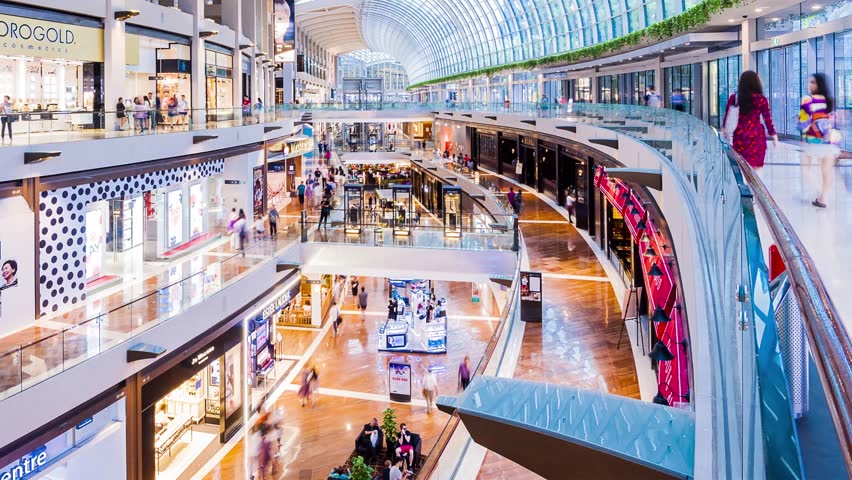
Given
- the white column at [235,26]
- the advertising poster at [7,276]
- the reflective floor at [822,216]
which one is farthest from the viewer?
the white column at [235,26]

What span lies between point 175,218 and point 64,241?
6243mm

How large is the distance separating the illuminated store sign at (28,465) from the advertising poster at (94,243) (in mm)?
6474

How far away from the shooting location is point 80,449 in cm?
1056

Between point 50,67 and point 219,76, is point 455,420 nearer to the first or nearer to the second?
point 50,67

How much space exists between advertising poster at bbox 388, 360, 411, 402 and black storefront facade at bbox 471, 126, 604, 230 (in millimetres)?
7425

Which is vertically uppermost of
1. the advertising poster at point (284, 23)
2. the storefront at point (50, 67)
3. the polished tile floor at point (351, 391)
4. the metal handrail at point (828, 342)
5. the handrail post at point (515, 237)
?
the advertising poster at point (284, 23)

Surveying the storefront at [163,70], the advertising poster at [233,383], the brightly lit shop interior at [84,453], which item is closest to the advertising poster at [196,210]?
the storefront at [163,70]

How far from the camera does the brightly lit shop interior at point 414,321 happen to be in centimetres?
2055

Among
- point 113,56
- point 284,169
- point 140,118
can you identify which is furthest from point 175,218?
point 284,169

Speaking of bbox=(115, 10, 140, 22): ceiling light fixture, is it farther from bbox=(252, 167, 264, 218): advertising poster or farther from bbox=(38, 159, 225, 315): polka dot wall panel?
bbox=(252, 167, 264, 218): advertising poster

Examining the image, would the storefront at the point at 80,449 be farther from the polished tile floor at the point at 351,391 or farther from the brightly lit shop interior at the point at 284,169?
the brightly lit shop interior at the point at 284,169

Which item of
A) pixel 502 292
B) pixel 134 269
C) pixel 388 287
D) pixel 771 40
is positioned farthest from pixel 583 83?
pixel 134 269

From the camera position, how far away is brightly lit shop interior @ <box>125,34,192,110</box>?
923 inches

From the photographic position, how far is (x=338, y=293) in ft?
83.9
